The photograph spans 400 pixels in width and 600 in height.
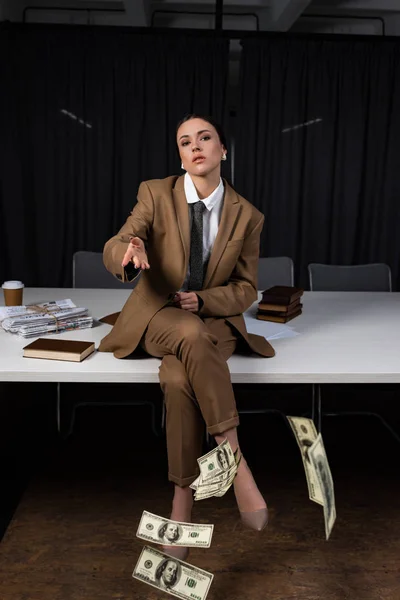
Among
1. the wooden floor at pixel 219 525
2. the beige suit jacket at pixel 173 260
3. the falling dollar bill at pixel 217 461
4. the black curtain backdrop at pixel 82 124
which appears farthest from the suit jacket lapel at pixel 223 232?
the black curtain backdrop at pixel 82 124

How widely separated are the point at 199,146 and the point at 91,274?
4.74 feet

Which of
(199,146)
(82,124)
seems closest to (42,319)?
(199,146)

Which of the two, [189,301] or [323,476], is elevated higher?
[189,301]

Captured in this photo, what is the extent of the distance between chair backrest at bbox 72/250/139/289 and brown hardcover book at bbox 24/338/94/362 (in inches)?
53.5

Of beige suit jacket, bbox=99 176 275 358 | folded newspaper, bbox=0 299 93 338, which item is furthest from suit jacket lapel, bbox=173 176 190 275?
folded newspaper, bbox=0 299 93 338

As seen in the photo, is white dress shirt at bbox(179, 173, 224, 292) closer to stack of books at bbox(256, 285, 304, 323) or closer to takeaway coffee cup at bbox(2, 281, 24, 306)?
stack of books at bbox(256, 285, 304, 323)

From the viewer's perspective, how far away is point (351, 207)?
5.17 meters

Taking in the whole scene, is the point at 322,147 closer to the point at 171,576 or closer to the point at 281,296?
the point at 281,296

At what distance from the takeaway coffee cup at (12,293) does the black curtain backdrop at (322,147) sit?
3.00 m

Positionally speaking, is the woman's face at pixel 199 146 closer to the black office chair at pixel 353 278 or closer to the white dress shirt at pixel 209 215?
the white dress shirt at pixel 209 215

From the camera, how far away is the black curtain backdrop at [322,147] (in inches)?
195

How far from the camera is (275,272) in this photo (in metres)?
3.22

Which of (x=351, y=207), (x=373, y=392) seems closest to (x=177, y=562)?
A: (x=373, y=392)

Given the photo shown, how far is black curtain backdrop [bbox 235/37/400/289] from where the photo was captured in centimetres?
496
